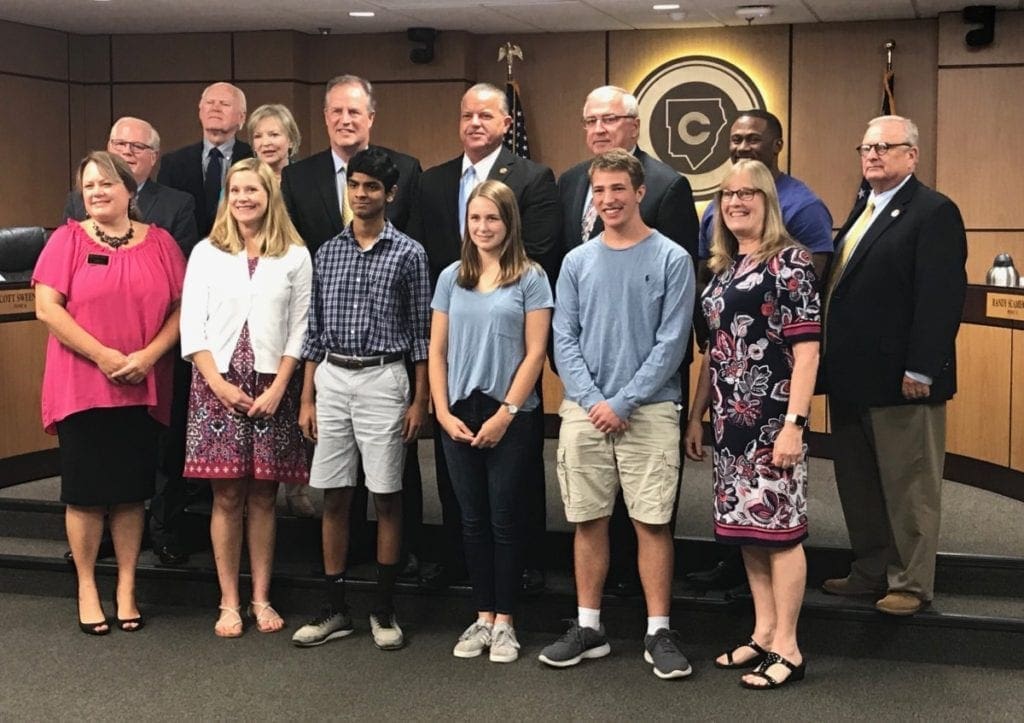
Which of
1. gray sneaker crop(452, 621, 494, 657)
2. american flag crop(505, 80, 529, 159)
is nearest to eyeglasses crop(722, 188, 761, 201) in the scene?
gray sneaker crop(452, 621, 494, 657)

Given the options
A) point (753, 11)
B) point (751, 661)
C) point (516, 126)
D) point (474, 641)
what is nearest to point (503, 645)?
point (474, 641)

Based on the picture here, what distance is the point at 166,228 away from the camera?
4.65 m

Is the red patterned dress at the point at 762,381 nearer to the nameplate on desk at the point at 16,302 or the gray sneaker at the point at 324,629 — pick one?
the gray sneaker at the point at 324,629

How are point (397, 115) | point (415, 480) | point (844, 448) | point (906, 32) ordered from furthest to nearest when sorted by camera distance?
point (397, 115) < point (906, 32) < point (415, 480) < point (844, 448)

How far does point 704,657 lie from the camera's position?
4098 mm

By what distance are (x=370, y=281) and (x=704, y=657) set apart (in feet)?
5.15

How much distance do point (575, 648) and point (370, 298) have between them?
125cm

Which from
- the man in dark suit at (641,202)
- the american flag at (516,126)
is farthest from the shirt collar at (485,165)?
the american flag at (516,126)

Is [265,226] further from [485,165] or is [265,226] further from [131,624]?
[131,624]

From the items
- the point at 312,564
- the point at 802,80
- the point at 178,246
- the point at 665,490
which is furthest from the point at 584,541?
the point at 802,80

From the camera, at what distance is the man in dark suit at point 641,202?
4.12m

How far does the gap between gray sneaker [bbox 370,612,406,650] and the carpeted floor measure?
0.03 meters

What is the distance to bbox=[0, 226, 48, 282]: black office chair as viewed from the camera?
6289mm

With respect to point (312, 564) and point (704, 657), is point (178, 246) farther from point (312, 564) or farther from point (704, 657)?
point (704, 657)
